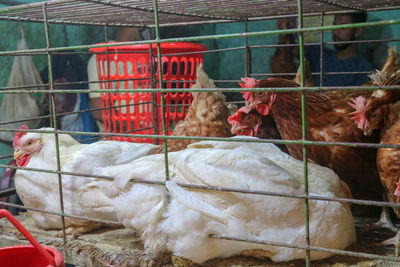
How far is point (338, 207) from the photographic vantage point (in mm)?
1493

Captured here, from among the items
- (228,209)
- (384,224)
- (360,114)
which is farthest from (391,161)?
(228,209)

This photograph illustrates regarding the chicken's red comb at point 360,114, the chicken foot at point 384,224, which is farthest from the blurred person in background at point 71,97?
the chicken foot at point 384,224

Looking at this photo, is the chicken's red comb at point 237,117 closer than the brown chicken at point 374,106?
No

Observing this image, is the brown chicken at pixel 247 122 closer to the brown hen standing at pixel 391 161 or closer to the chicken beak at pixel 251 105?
the chicken beak at pixel 251 105

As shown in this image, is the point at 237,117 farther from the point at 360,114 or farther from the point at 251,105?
the point at 360,114

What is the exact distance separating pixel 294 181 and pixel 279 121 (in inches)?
26.3

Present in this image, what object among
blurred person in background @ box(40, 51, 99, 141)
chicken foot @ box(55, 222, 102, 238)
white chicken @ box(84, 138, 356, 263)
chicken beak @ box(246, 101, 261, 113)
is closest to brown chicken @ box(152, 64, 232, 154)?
chicken beak @ box(246, 101, 261, 113)

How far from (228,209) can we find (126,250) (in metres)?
0.47

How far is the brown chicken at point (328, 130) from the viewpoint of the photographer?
1.88 m

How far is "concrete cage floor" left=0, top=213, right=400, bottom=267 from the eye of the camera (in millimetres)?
1531

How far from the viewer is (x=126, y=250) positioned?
1703 mm

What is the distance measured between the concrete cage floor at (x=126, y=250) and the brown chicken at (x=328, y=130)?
20cm

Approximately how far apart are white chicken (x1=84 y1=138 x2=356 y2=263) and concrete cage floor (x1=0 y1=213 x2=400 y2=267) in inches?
1.6

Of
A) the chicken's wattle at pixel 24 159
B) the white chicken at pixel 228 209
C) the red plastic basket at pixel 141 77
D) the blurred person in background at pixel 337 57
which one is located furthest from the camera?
the blurred person in background at pixel 337 57
